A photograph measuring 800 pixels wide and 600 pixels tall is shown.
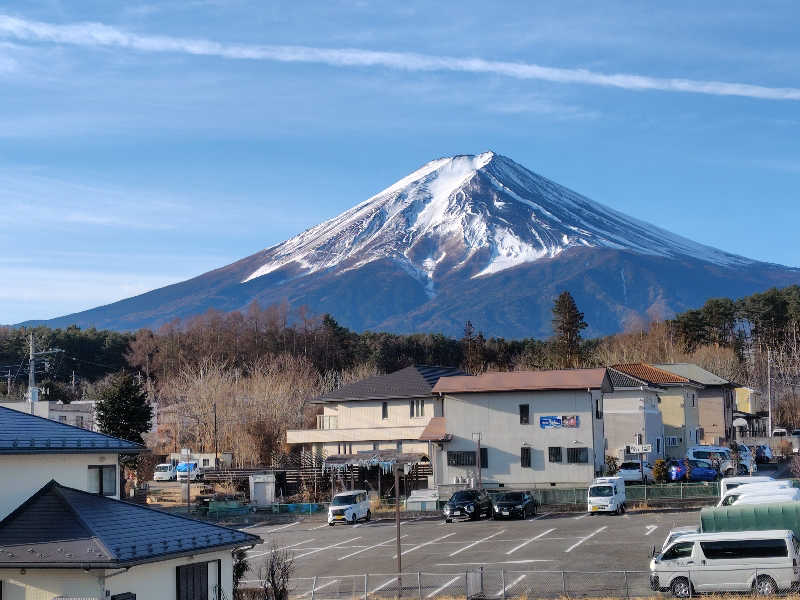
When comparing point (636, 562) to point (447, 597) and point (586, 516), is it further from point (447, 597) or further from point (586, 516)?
point (586, 516)

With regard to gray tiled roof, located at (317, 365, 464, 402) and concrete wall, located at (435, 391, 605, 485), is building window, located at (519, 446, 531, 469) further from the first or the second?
gray tiled roof, located at (317, 365, 464, 402)

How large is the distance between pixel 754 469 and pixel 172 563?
41.4 metres

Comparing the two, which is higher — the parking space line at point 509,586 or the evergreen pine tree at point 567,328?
the evergreen pine tree at point 567,328

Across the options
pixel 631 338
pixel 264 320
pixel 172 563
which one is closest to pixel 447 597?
pixel 172 563

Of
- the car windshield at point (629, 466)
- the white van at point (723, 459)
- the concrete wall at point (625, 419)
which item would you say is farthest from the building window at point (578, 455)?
the concrete wall at point (625, 419)

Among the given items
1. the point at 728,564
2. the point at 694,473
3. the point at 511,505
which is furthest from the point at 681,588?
the point at 694,473

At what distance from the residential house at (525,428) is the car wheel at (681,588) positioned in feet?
72.7

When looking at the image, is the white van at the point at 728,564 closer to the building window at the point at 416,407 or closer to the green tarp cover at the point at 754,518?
the green tarp cover at the point at 754,518

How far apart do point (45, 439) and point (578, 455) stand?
101 feet

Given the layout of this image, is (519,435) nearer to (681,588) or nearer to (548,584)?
(548,584)

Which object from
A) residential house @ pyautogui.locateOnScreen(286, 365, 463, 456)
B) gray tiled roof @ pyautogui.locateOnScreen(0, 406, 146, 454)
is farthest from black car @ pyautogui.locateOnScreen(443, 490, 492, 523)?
gray tiled roof @ pyautogui.locateOnScreen(0, 406, 146, 454)

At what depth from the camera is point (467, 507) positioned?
40.3 meters

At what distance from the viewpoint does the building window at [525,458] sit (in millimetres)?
47156

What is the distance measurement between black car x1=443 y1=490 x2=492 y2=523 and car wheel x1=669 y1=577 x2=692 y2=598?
652 inches
